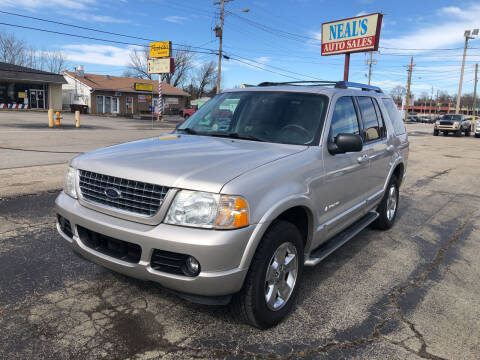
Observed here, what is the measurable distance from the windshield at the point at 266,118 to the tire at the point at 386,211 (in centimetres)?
211

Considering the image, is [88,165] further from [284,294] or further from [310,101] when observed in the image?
[310,101]

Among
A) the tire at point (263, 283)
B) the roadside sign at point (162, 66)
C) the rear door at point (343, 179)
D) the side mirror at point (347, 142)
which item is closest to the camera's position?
the tire at point (263, 283)

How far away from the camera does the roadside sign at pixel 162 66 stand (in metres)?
40.4

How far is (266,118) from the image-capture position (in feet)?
12.2

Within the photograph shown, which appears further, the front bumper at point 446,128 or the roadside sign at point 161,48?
the roadside sign at point 161,48

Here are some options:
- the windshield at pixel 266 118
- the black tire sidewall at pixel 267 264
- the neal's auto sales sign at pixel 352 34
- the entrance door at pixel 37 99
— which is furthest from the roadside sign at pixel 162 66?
the black tire sidewall at pixel 267 264

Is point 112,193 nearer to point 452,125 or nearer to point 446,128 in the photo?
point 452,125

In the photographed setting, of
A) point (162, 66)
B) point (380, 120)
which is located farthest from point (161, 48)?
point (380, 120)

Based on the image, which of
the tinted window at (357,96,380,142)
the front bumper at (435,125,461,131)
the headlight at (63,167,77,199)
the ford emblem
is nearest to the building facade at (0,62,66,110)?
the front bumper at (435,125,461,131)

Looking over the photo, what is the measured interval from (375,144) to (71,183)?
3282 millimetres

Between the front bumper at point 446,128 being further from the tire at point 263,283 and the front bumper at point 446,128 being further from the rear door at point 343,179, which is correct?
the tire at point 263,283

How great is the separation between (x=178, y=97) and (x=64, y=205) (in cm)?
5669

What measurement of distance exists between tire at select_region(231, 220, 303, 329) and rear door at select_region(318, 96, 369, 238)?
0.60 meters

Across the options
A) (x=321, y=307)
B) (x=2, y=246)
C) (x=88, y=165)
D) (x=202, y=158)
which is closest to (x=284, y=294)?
(x=321, y=307)
